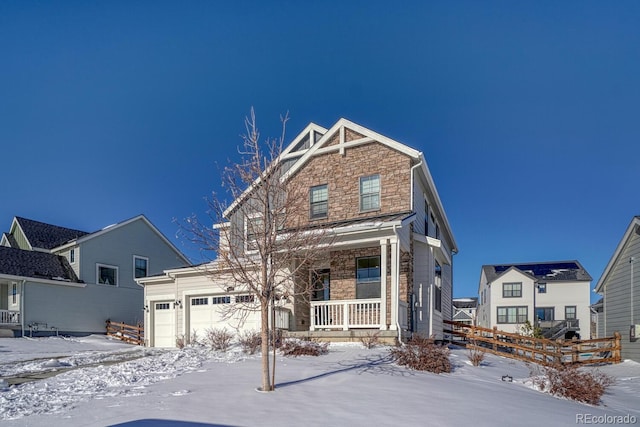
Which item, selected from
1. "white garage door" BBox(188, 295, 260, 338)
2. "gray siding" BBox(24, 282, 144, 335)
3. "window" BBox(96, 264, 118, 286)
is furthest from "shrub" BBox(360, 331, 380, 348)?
"window" BBox(96, 264, 118, 286)

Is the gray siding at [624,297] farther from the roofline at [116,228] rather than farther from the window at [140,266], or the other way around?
the window at [140,266]

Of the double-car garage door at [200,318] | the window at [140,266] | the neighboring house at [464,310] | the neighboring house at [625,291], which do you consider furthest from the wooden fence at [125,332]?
the neighboring house at [464,310]

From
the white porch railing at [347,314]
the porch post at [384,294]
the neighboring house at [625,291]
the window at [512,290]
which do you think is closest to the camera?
the porch post at [384,294]

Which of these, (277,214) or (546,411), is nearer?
(546,411)

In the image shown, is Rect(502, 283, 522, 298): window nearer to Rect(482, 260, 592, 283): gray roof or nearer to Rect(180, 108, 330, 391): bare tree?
Rect(482, 260, 592, 283): gray roof

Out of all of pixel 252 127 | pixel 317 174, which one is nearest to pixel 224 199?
pixel 252 127

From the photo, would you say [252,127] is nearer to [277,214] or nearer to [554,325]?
[277,214]

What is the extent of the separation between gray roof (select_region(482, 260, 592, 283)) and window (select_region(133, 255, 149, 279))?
3209 centimetres

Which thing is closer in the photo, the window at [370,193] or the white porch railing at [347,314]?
the white porch railing at [347,314]

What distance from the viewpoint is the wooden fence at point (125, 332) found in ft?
75.4

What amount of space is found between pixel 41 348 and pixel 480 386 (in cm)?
1683

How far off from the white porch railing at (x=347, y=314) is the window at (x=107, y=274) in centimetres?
1645

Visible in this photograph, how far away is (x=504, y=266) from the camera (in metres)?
46.3

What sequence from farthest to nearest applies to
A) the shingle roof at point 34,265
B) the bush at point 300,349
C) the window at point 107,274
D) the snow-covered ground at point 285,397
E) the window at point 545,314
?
1. the window at point 545,314
2. the window at point 107,274
3. the shingle roof at point 34,265
4. the bush at point 300,349
5. the snow-covered ground at point 285,397
